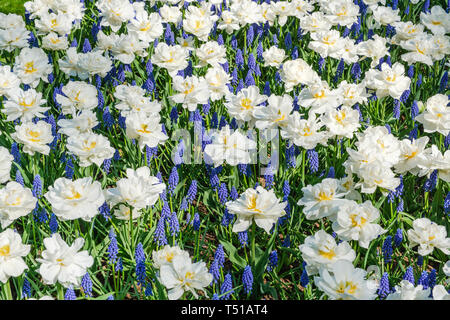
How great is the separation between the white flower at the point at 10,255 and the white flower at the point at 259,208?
80 cm

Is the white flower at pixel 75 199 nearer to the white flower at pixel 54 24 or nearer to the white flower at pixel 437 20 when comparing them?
the white flower at pixel 54 24

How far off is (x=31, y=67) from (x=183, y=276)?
1936 mm

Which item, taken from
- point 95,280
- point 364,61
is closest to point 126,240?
point 95,280

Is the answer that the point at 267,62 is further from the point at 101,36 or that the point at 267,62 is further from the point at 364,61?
the point at 101,36

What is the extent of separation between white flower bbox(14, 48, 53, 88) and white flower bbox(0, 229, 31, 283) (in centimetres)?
148

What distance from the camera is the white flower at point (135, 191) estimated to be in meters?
2.23

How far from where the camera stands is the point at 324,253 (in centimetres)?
203

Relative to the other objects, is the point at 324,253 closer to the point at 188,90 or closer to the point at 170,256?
the point at 170,256

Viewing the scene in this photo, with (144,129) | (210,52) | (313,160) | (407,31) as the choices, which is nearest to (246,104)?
(313,160)

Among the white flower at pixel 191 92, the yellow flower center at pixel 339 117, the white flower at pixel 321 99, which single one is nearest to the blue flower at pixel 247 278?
the yellow flower center at pixel 339 117

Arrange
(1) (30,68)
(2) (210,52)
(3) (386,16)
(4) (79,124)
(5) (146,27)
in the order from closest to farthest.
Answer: (4) (79,124)
(1) (30,68)
(2) (210,52)
(5) (146,27)
(3) (386,16)

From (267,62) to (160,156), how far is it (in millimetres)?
1025

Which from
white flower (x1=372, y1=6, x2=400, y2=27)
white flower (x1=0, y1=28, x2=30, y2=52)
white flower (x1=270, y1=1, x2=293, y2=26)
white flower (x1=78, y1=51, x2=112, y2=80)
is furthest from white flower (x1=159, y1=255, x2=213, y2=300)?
white flower (x1=372, y1=6, x2=400, y2=27)

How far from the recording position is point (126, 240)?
2537 mm
